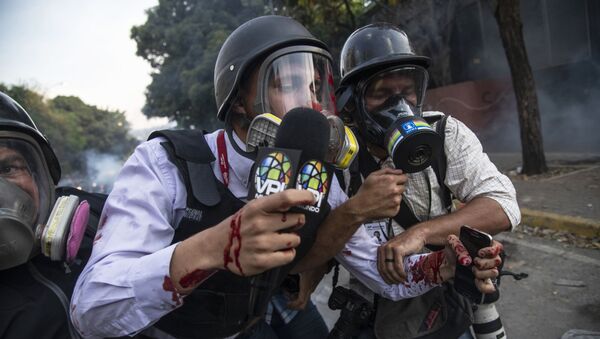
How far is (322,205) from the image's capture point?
1.06m

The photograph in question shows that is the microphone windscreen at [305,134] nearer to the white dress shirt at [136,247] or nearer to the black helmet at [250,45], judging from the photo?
the white dress shirt at [136,247]

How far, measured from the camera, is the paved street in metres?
3.03

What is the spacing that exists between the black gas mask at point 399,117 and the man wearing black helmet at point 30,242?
1269 millimetres

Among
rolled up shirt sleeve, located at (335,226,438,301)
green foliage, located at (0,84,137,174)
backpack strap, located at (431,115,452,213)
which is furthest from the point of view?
green foliage, located at (0,84,137,174)

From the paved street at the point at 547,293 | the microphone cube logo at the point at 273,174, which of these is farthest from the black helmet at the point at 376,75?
the paved street at the point at 547,293

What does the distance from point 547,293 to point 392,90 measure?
268 cm

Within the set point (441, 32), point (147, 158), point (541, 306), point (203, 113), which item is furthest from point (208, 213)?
point (203, 113)

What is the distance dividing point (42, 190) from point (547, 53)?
38.5 ft

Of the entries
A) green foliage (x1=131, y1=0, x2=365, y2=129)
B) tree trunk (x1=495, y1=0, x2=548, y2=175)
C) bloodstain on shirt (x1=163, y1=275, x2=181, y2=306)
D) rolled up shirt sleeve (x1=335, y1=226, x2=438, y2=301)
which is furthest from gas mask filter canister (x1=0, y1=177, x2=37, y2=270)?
green foliage (x1=131, y1=0, x2=365, y2=129)

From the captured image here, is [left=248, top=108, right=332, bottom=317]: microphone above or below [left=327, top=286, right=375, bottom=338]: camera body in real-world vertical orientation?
above

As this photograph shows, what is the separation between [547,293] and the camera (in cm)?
348

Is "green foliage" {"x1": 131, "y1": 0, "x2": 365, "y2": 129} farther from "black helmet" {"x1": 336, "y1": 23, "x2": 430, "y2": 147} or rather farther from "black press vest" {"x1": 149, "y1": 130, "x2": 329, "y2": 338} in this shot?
"black press vest" {"x1": 149, "y1": 130, "x2": 329, "y2": 338}

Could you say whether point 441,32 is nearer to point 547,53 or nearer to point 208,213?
point 547,53

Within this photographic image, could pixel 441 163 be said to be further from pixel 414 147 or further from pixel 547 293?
pixel 547 293
